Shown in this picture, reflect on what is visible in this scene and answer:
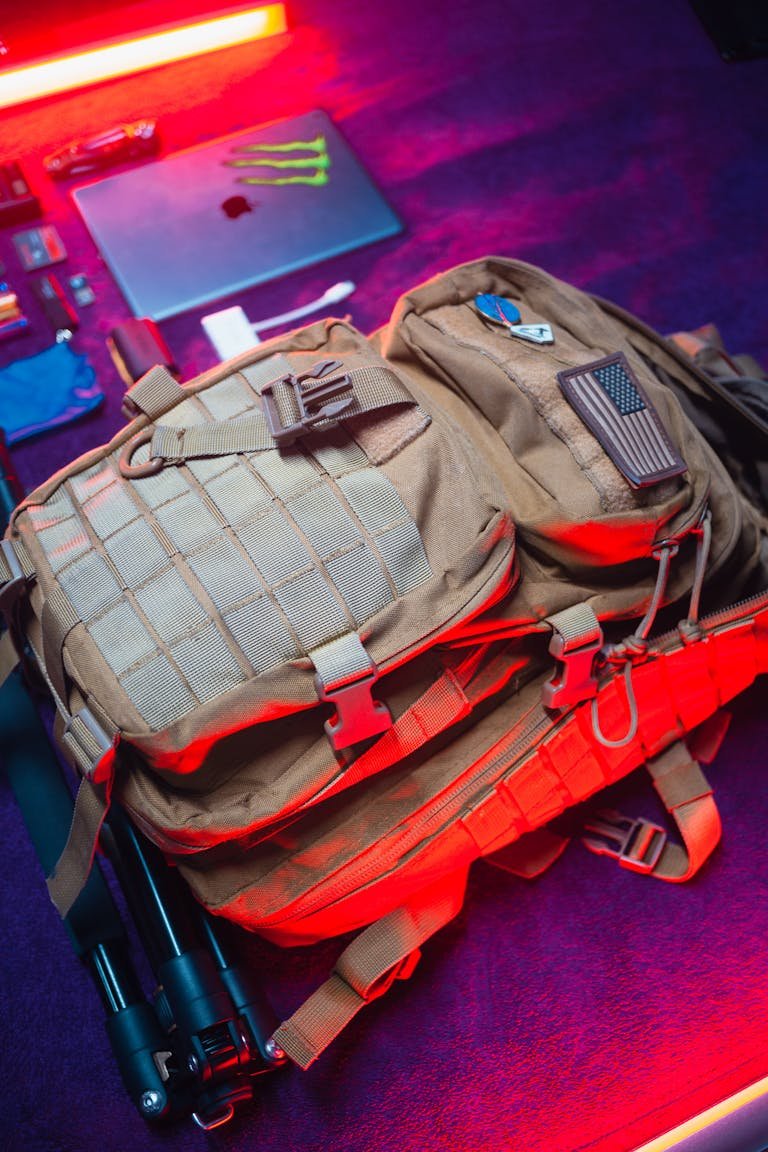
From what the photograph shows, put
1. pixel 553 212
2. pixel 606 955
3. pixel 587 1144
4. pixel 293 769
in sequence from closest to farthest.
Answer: pixel 293 769
pixel 587 1144
pixel 606 955
pixel 553 212

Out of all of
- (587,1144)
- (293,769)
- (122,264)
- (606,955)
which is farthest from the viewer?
(122,264)

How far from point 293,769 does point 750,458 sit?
29.0 inches

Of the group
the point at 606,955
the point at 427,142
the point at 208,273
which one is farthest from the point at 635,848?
the point at 427,142

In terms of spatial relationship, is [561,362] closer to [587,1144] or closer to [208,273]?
[208,273]

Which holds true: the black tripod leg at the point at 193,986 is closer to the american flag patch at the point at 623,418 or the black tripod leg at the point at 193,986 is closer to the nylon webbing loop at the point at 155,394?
the nylon webbing loop at the point at 155,394

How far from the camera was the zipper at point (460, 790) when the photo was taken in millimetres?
1134

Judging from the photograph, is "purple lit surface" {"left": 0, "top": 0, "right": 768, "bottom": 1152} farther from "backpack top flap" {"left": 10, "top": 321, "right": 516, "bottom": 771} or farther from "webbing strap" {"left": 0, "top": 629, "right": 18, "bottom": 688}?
"backpack top flap" {"left": 10, "top": 321, "right": 516, "bottom": 771}

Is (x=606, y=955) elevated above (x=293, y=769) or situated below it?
below

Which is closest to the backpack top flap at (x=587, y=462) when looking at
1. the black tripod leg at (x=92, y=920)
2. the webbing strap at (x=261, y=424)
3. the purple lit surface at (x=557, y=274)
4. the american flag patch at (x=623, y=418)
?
the american flag patch at (x=623, y=418)

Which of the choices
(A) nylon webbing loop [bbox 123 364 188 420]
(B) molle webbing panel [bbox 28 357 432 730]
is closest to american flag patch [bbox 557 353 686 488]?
(B) molle webbing panel [bbox 28 357 432 730]

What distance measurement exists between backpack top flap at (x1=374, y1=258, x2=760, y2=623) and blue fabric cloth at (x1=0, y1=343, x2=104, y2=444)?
0.65 meters

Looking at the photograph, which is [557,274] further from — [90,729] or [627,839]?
[90,729]

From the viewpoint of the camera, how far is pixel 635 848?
1.33 metres

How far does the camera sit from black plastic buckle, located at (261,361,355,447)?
3.54 feet
